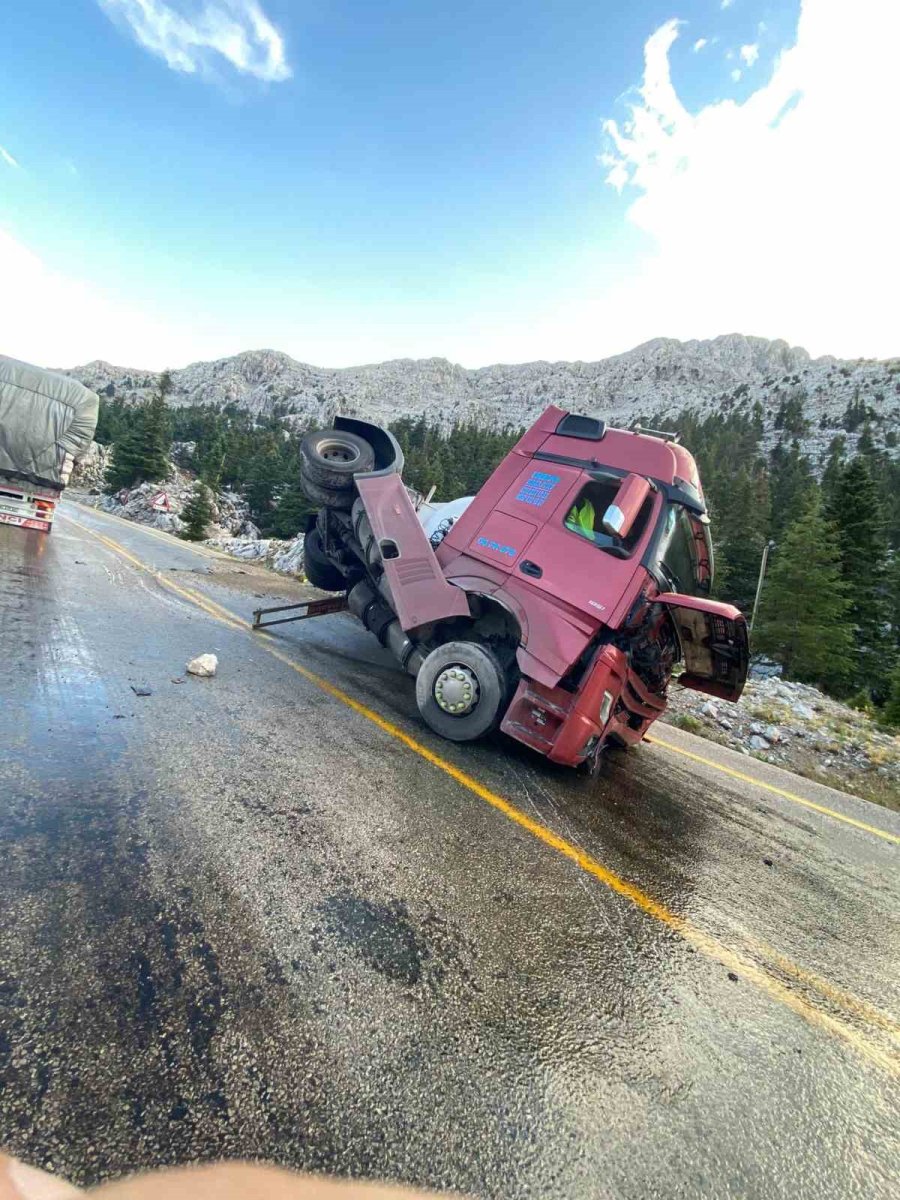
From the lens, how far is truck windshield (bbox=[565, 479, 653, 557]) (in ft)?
13.6

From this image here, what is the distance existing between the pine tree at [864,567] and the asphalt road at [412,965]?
88.3ft

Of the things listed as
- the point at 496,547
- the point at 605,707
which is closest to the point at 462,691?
the point at 605,707

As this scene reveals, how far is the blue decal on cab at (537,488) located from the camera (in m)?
4.62

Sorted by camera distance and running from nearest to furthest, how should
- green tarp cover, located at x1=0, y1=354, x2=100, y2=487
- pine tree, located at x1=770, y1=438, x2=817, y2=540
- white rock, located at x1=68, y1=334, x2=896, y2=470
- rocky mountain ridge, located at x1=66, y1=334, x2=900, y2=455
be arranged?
green tarp cover, located at x1=0, y1=354, x2=100, y2=487, pine tree, located at x1=770, y1=438, x2=817, y2=540, rocky mountain ridge, located at x1=66, y1=334, x2=900, y2=455, white rock, located at x1=68, y1=334, x2=896, y2=470

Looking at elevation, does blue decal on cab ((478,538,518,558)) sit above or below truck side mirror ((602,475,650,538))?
below

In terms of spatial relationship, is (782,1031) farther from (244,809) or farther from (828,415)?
(828,415)

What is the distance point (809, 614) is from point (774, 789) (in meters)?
21.3

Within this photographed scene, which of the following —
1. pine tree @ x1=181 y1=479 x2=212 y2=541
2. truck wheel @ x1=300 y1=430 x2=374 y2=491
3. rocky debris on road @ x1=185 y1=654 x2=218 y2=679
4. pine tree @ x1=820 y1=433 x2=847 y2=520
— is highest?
pine tree @ x1=820 y1=433 x2=847 y2=520

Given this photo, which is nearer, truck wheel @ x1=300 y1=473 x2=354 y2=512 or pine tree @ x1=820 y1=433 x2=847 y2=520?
truck wheel @ x1=300 y1=473 x2=354 y2=512

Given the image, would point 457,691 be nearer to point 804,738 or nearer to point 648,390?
point 804,738

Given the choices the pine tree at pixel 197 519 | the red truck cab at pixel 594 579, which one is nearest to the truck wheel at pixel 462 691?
the red truck cab at pixel 594 579

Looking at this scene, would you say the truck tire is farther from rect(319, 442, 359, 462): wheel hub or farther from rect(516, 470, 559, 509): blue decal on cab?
rect(516, 470, 559, 509): blue decal on cab

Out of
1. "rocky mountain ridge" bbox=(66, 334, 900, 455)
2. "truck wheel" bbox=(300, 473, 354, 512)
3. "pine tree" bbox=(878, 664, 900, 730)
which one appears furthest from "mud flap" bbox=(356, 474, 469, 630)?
"rocky mountain ridge" bbox=(66, 334, 900, 455)

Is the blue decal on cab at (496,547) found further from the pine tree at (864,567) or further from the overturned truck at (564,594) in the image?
the pine tree at (864,567)
